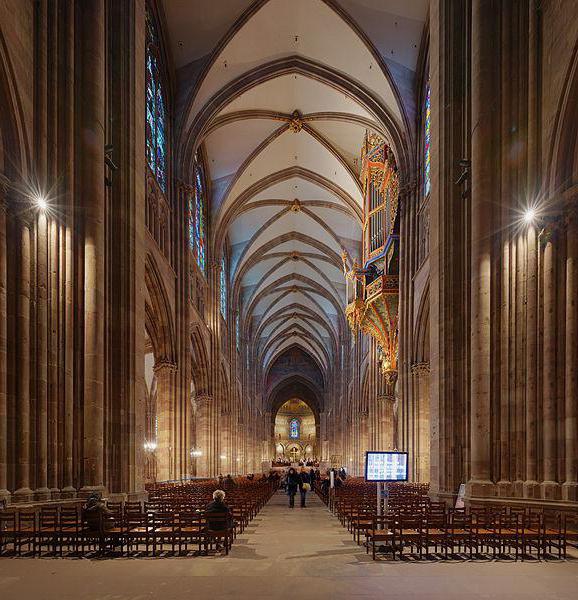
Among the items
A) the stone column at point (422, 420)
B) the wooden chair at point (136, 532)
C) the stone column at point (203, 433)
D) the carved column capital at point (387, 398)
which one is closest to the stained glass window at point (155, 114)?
the stone column at point (422, 420)

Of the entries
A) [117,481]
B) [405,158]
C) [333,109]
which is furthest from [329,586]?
[333,109]

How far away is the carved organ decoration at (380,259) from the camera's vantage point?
101 ft

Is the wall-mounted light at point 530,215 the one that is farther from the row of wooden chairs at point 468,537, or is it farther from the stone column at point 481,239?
the row of wooden chairs at point 468,537

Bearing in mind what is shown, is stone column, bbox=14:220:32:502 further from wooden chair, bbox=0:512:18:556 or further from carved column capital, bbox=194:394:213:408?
carved column capital, bbox=194:394:213:408

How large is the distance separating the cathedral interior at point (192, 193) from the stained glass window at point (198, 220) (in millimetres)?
3392

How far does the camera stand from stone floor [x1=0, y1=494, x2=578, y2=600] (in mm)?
7711

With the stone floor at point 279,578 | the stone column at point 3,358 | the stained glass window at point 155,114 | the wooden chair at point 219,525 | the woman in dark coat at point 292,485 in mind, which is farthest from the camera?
the stained glass window at point 155,114

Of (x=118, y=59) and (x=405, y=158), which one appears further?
(x=405, y=158)

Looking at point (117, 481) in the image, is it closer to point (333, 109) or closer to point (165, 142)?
point (165, 142)

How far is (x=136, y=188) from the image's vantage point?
1823 centimetres

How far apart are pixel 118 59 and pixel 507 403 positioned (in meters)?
13.6

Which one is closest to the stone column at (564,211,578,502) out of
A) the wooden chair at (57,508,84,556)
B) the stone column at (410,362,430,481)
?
the wooden chair at (57,508,84,556)

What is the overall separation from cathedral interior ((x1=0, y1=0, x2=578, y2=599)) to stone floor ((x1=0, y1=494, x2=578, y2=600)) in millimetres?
3299

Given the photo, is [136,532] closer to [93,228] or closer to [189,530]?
[189,530]
